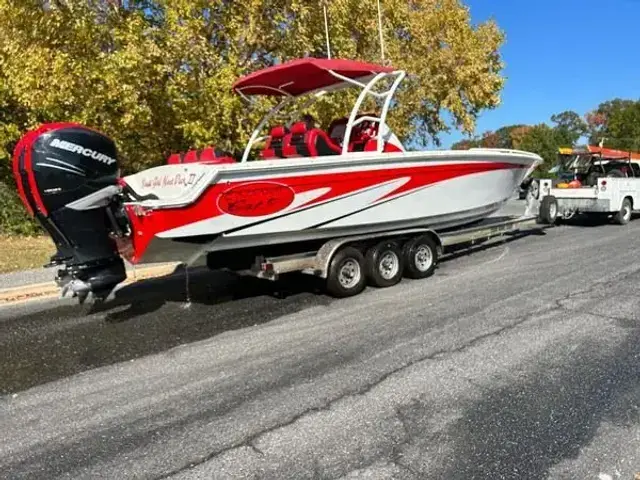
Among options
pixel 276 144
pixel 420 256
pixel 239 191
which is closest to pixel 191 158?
pixel 239 191

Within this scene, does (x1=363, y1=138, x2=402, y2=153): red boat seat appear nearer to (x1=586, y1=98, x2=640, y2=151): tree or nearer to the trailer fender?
the trailer fender

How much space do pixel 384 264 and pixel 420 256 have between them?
0.71 m

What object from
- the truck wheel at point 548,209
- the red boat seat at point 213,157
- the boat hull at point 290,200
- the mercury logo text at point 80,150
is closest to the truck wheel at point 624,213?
the truck wheel at point 548,209

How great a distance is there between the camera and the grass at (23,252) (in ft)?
31.8

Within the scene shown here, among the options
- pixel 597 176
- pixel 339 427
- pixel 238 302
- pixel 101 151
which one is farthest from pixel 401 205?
pixel 597 176

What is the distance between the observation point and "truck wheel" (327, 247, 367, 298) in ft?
22.5

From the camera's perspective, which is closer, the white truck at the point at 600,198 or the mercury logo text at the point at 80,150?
the mercury logo text at the point at 80,150

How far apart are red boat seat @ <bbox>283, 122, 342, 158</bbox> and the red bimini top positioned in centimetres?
68

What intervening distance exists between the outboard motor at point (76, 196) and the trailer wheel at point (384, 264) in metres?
2.96

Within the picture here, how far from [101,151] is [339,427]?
3.66 metres

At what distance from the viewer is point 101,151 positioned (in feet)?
18.8

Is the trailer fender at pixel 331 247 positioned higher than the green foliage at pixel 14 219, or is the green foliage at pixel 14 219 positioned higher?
the green foliage at pixel 14 219

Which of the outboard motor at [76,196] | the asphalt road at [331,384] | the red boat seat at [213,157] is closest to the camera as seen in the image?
the asphalt road at [331,384]

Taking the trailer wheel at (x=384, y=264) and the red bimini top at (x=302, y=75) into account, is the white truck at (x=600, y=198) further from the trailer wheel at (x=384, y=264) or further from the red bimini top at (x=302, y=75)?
the red bimini top at (x=302, y=75)
